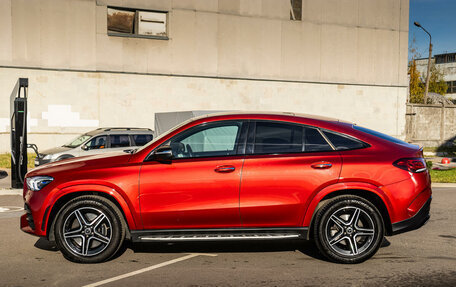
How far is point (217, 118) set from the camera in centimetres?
568

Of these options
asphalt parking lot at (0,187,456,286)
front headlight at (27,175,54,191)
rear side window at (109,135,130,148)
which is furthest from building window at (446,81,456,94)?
front headlight at (27,175,54,191)

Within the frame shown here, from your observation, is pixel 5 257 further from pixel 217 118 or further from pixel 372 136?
pixel 372 136

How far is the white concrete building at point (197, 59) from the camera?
23.2 m

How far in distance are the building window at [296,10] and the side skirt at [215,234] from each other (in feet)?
77.0

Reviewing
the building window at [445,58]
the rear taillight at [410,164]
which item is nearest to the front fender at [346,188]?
the rear taillight at [410,164]

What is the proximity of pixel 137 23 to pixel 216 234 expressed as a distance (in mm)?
20821

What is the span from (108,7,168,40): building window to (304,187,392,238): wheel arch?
20.6 meters

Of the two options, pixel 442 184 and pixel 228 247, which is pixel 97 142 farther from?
pixel 442 184

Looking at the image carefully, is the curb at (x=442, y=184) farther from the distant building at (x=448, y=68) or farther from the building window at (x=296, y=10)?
the distant building at (x=448, y=68)

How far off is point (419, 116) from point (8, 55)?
23843 mm

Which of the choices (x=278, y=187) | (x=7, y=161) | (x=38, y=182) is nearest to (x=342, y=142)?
(x=278, y=187)

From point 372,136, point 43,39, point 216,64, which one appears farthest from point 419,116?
point 372,136

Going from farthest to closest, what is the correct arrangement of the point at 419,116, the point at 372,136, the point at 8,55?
1. the point at 419,116
2. the point at 8,55
3. the point at 372,136

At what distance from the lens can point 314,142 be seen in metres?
5.54
